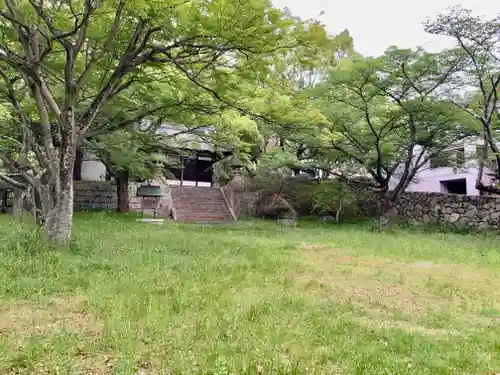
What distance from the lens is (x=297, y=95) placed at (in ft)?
30.8

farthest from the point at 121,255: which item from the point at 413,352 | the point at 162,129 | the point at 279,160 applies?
the point at 162,129

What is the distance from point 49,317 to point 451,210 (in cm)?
1887

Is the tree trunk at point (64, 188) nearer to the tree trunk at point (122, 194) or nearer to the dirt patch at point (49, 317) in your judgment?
the dirt patch at point (49, 317)

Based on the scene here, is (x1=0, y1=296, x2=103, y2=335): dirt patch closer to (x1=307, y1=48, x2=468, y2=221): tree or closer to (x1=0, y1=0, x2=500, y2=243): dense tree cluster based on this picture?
(x1=0, y1=0, x2=500, y2=243): dense tree cluster

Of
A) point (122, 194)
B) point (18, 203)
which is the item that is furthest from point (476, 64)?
point (18, 203)

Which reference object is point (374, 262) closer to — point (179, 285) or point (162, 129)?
point (179, 285)

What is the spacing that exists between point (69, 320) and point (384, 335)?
3.27 metres

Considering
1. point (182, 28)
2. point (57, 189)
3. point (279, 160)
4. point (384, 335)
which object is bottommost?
point (384, 335)

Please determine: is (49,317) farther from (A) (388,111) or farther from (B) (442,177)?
(B) (442,177)

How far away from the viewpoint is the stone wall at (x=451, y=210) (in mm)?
18109

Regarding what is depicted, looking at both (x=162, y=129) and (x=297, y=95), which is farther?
(x=162, y=129)

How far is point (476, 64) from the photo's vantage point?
14.6 m

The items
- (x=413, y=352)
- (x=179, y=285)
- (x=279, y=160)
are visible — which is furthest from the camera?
(x=279, y=160)

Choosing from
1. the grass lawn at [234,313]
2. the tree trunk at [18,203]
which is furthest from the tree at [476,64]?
the tree trunk at [18,203]
